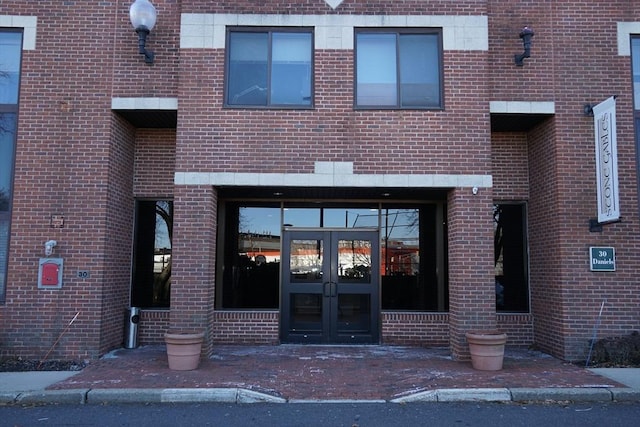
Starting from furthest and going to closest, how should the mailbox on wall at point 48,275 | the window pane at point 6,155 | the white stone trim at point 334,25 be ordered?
the white stone trim at point 334,25
the window pane at point 6,155
the mailbox on wall at point 48,275

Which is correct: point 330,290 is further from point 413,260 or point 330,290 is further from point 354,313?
point 413,260

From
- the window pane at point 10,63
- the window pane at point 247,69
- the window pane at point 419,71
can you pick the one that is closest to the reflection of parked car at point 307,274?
the window pane at point 247,69

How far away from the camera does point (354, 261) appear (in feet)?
37.9

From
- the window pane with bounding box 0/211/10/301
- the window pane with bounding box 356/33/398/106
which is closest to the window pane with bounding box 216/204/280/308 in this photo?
the window pane with bounding box 356/33/398/106

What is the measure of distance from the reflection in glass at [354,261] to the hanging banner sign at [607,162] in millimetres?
4587

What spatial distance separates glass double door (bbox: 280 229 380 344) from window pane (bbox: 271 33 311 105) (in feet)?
9.94

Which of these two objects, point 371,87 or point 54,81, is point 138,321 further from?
point 371,87

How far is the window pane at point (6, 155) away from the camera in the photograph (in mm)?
9875

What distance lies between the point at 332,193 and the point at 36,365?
6229mm

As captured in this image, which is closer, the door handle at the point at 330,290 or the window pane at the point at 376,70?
the window pane at the point at 376,70

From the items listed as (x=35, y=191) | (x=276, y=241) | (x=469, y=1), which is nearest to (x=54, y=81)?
(x=35, y=191)

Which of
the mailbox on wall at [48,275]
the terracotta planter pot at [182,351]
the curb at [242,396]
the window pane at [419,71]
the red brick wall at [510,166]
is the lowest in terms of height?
the curb at [242,396]

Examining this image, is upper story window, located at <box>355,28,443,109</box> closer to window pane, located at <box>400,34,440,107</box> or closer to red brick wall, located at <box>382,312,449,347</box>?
window pane, located at <box>400,34,440,107</box>

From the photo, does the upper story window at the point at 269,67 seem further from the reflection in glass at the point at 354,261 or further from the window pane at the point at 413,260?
the window pane at the point at 413,260
